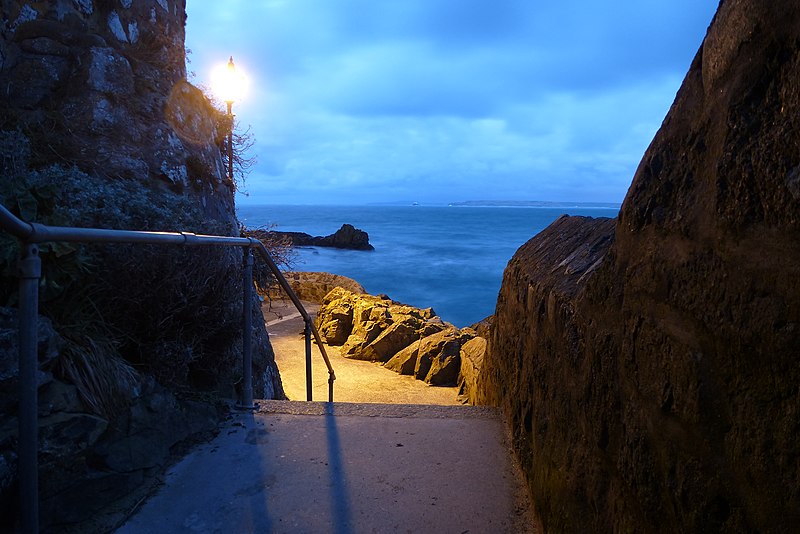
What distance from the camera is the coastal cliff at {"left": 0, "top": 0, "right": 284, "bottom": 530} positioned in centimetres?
172

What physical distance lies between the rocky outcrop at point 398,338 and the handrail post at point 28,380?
5.76 meters

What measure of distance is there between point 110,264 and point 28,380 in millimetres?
1085

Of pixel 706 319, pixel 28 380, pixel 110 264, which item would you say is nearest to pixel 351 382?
pixel 110 264

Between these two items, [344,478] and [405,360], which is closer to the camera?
[344,478]

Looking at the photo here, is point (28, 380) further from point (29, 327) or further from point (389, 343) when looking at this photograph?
point (389, 343)

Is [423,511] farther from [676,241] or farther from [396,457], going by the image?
[676,241]

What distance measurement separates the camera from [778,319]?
0.66m

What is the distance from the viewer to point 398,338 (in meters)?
10.7

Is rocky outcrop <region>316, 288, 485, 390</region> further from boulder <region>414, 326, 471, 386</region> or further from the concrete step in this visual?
the concrete step

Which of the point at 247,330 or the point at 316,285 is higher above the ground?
the point at 247,330

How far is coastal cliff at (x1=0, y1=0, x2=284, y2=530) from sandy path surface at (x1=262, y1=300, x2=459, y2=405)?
2.68 meters

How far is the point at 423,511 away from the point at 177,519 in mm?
813

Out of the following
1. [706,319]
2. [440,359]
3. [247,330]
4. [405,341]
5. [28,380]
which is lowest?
→ [405,341]

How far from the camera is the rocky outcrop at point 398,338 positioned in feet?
28.3
